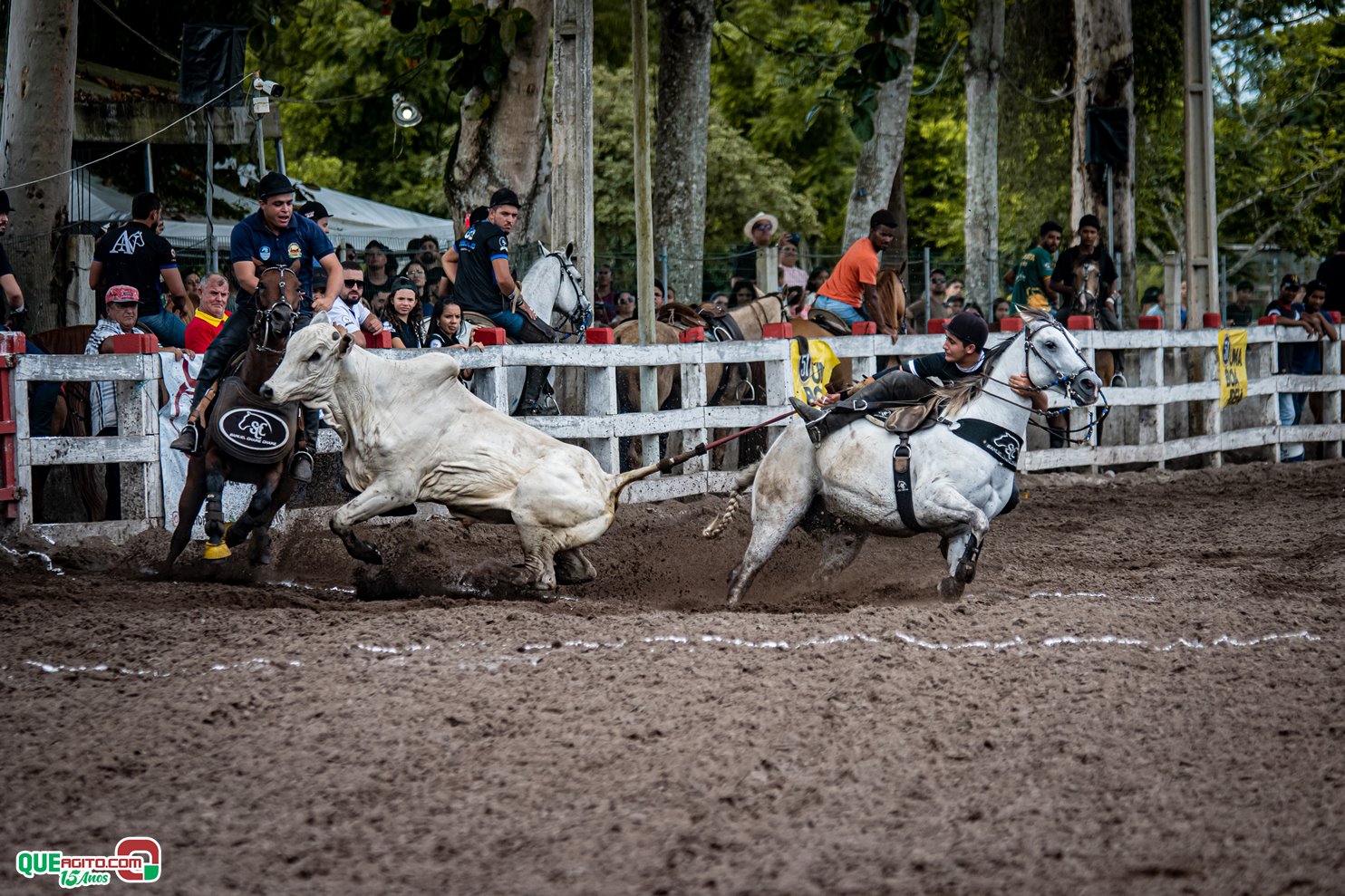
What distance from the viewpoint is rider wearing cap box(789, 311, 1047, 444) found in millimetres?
8469

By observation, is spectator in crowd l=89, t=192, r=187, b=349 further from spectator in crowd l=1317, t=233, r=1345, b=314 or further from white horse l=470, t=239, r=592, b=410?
spectator in crowd l=1317, t=233, r=1345, b=314

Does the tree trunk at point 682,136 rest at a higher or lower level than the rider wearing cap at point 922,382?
higher

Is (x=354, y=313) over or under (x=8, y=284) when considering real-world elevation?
under

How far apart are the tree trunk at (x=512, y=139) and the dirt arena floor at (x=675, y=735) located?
19.7 ft

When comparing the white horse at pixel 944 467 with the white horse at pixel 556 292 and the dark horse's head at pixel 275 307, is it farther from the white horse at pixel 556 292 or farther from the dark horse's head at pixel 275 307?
the white horse at pixel 556 292

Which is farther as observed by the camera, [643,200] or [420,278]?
[420,278]

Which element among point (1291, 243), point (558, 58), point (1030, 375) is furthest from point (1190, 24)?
point (1291, 243)

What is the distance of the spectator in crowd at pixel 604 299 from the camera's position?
17.2m

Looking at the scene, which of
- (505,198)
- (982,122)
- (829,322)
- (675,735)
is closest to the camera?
(675,735)

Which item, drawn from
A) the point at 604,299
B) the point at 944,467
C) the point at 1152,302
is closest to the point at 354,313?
the point at 944,467

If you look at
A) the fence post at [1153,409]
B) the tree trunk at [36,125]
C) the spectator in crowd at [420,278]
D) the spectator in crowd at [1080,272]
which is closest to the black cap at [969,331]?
the spectator in crowd at [420,278]

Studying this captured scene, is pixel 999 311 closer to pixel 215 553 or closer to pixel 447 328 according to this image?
pixel 447 328

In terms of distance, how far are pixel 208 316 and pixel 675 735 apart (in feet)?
22.7

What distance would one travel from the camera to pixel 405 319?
1166cm
